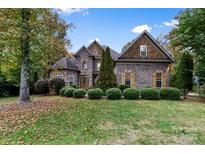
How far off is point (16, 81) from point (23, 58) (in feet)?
28.5

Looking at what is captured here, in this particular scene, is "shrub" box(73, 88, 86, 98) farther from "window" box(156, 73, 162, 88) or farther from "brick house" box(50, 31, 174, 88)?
"window" box(156, 73, 162, 88)

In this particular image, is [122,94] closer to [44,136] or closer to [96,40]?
[44,136]

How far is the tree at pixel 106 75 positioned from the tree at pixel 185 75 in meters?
Result: 4.59

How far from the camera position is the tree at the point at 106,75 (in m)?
18.3

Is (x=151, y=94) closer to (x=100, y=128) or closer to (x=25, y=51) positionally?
(x=25, y=51)

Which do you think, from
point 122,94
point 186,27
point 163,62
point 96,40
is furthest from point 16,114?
point 96,40

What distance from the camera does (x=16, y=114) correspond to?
9461 mm

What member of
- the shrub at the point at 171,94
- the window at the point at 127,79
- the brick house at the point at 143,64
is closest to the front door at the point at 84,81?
the brick house at the point at 143,64

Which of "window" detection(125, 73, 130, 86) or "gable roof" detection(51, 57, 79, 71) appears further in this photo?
"gable roof" detection(51, 57, 79, 71)

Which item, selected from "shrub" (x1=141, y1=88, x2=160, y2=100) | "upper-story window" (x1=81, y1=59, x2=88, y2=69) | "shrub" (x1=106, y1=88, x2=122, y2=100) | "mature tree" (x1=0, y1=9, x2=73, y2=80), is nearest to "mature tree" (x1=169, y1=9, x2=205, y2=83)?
"shrub" (x1=141, y1=88, x2=160, y2=100)

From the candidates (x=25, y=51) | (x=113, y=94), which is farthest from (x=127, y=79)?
(x=25, y=51)

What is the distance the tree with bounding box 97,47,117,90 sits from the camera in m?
18.3

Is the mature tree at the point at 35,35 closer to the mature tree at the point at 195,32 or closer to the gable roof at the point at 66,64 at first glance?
the mature tree at the point at 195,32

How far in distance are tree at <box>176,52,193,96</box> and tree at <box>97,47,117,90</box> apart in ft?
15.1
